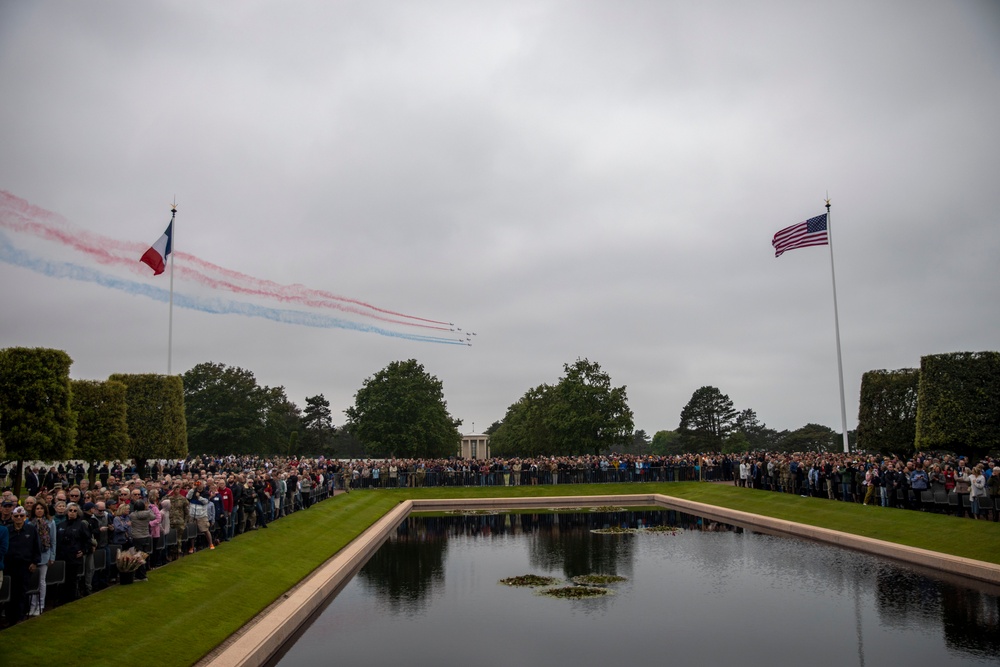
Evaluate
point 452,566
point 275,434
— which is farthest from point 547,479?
point 275,434

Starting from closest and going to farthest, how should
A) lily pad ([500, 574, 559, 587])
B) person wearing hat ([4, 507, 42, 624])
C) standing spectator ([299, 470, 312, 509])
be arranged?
person wearing hat ([4, 507, 42, 624])
lily pad ([500, 574, 559, 587])
standing spectator ([299, 470, 312, 509])

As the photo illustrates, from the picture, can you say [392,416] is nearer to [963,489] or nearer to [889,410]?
[889,410]

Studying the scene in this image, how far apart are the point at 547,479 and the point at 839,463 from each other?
21.9m

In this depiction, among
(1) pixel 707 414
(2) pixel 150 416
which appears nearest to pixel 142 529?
(2) pixel 150 416

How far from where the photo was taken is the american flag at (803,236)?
45.8m

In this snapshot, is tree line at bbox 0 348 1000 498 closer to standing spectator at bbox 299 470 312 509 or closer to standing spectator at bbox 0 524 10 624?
standing spectator at bbox 299 470 312 509

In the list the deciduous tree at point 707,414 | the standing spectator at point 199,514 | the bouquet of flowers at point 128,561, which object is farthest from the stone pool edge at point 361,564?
the deciduous tree at point 707,414

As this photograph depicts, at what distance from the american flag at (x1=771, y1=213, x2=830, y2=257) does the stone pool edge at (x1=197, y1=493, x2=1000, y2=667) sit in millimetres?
16565

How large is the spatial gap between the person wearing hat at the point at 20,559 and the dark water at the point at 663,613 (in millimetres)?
4541

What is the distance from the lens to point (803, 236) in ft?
151

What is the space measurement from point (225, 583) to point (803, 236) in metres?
38.9

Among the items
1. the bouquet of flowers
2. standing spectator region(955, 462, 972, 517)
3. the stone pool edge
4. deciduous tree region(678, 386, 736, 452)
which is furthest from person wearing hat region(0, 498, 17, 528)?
deciduous tree region(678, 386, 736, 452)

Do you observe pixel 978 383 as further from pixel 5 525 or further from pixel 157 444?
pixel 157 444

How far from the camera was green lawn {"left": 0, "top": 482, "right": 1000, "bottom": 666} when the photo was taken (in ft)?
41.1
